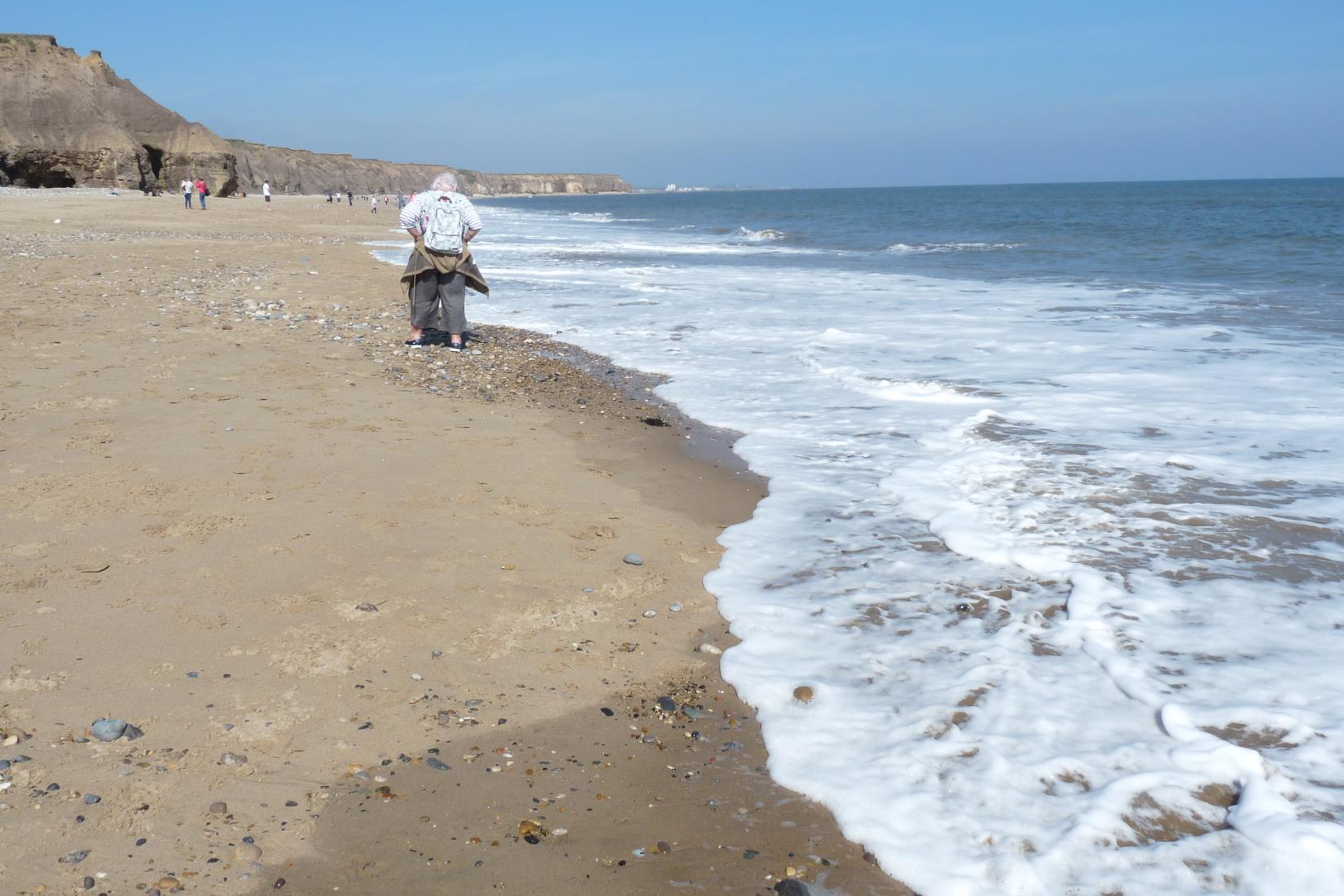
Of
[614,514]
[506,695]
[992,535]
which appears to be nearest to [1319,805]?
[992,535]

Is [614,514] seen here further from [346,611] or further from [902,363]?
[902,363]

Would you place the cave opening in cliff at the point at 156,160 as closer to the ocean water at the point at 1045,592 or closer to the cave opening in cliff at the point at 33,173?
the cave opening in cliff at the point at 33,173

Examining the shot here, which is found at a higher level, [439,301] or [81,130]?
[81,130]

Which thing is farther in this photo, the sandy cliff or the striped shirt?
the sandy cliff

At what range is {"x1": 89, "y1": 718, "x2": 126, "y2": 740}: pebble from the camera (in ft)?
8.45

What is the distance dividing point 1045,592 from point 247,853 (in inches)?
112

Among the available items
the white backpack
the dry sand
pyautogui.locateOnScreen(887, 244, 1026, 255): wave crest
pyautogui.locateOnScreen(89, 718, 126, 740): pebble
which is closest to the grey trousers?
the white backpack

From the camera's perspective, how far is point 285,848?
87.7 inches

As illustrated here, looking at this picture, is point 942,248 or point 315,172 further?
point 315,172

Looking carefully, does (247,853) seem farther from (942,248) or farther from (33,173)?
(33,173)

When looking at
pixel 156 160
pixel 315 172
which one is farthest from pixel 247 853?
pixel 315 172

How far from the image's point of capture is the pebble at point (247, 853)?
7.14 ft

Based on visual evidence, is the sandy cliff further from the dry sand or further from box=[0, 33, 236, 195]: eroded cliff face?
the dry sand

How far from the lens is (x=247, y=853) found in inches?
86.6
